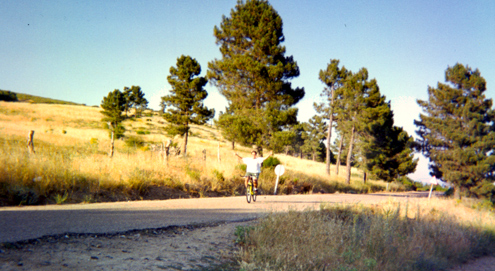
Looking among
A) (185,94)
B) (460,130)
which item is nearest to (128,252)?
(185,94)

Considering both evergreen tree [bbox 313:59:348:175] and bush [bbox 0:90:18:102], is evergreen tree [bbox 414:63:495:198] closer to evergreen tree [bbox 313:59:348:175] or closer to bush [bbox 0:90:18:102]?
evergreen tree [bbox 313:59:348:175]

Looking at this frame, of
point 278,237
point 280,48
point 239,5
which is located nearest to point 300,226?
point 278,237

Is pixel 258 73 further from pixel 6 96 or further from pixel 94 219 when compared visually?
pixel 6 96

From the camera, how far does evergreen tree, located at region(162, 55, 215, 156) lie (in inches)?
1426

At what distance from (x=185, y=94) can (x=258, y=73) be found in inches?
632

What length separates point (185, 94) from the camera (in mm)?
36406

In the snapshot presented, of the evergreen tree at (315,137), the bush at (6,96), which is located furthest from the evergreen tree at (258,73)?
the bush at (6,96)

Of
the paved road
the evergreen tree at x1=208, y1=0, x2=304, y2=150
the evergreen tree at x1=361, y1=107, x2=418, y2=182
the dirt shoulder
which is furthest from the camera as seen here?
the evergreen tree at x1=361, y1=107, x2=418, y2=182

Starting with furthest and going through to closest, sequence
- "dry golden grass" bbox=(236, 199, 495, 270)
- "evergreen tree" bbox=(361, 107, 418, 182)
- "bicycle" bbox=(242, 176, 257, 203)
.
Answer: "evergreen tree" bbox=(361, 107, 418, 182)
"bicycle" bbox=(242, 176, 257, 203)
"dry golden grass" bbox=(236, 199, 495, 270)

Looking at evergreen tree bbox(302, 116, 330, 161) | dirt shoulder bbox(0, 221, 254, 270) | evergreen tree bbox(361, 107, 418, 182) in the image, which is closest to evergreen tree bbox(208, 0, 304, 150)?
dirt shoulder bbox(0, 221, 254, 270)

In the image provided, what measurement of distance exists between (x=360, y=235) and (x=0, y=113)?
213ft

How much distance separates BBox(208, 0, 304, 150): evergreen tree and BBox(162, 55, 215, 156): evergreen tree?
11678mm

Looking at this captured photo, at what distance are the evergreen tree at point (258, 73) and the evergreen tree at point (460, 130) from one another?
2089cm

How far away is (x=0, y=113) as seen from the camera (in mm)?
53281
